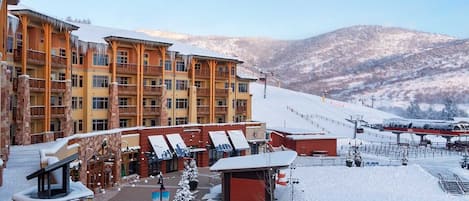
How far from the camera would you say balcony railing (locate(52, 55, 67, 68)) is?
34.0 m

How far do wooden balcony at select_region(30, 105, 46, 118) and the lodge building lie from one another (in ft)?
0.23

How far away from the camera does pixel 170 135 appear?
1570 inches

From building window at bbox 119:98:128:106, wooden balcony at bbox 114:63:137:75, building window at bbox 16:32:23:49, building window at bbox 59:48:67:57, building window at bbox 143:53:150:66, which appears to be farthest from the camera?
building window at bbox 143:53:150:66

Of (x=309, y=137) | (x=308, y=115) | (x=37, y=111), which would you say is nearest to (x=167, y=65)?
(x=37, y=111)

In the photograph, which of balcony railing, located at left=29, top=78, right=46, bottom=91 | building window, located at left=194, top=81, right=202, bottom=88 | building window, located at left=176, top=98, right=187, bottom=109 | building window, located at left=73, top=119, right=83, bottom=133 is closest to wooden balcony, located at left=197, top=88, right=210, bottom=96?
building window, located at left=194, top=81, right=202, bottom=88

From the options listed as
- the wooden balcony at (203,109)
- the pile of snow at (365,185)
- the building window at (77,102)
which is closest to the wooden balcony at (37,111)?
the building window at (77,102)

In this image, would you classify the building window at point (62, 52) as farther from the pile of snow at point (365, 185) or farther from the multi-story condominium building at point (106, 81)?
the pile of snow at point (365, 185)

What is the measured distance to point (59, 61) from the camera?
34.7 meters

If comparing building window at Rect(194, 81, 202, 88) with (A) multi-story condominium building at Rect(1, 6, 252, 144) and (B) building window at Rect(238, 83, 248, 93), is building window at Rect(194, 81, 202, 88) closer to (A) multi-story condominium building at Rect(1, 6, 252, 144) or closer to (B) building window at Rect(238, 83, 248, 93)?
(A) multi-story condominium building at Rect(1, 6, 252, 144)

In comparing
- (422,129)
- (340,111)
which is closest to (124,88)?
(422,129)

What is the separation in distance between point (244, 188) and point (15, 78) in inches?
639

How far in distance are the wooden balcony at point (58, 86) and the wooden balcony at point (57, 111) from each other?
1.16 metres

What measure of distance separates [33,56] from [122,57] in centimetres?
1133

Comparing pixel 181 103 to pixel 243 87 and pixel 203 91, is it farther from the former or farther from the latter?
pixel 243 87
